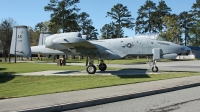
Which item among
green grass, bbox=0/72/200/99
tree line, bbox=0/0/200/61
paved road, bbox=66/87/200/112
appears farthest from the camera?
tree line, bbox=0/0/200/61

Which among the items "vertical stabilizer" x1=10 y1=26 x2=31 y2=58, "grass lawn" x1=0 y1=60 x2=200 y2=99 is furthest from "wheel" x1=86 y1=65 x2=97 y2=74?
"vertical stabilizer" x1=10 y1=26 x2=31 y2=58

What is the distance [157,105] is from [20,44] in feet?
45.7

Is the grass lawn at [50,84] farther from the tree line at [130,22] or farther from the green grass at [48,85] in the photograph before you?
the tree line at [130,22]

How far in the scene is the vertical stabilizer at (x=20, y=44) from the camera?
60.3 feet

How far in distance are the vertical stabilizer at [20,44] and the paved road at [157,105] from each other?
12.4 meters

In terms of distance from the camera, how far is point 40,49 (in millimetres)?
21891

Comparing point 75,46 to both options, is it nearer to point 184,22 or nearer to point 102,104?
point 102,104

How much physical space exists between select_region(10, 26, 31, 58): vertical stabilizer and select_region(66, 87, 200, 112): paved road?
489 inches

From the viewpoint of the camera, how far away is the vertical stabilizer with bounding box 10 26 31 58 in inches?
724

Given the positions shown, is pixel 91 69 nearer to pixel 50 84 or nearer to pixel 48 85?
pixel 50 84

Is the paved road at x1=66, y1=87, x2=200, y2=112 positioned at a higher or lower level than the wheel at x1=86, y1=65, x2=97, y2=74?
lower

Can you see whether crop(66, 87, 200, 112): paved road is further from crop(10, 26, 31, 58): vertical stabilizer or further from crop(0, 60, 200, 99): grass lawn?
crop(10, 26, 31, 58): vertical stabilizer

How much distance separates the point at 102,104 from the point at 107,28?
109 m

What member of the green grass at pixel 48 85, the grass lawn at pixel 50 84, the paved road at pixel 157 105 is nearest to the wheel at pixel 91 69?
the grass lawn at pixel 50 84
